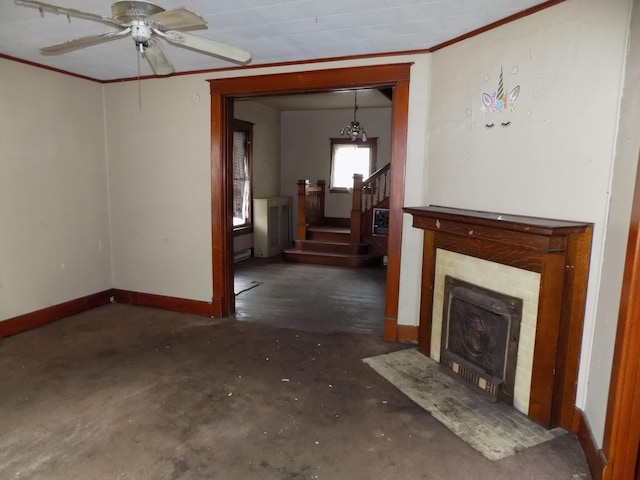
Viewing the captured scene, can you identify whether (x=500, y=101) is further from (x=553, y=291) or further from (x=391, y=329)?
(x=391, y=329)

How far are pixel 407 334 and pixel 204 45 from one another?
9.25 feet

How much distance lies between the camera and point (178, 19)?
2.02 m

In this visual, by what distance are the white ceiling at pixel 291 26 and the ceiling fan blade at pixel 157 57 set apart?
0.99 feet

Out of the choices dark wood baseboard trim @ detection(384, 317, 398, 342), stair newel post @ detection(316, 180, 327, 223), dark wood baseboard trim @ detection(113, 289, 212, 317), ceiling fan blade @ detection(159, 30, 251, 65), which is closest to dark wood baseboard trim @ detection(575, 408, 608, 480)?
dark wood baseboard trim @ detection(384, 317, 398, 342)

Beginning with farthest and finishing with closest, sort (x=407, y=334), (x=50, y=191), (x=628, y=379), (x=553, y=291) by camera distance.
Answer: (x=50, y=191), (x=407, y=334), (x=553, y=291), (x=628, y=379)

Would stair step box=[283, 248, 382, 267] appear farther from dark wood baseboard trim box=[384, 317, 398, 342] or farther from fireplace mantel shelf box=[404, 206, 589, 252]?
fireplace mantel shelf box=[404, 206, 589, 252]

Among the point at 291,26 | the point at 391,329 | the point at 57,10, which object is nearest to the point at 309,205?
the point at 391,329

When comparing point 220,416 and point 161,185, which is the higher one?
point 161,185

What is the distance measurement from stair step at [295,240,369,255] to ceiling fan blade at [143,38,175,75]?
5.18 meters

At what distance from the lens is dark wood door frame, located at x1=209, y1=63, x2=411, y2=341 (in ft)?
11.9

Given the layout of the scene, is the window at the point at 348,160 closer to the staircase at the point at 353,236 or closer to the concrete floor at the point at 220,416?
the staircase at the point at 353,236

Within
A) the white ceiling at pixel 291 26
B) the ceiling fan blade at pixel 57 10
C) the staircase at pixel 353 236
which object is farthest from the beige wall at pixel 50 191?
the staircase at pixel 353 236

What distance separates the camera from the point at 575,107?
7.74 ft

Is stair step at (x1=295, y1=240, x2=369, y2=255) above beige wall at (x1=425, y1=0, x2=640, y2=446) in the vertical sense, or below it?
below
